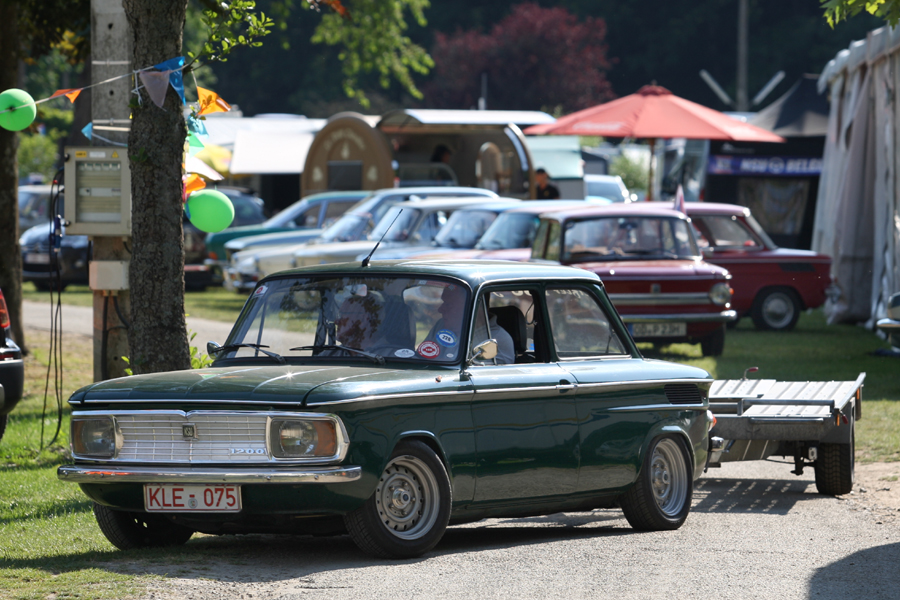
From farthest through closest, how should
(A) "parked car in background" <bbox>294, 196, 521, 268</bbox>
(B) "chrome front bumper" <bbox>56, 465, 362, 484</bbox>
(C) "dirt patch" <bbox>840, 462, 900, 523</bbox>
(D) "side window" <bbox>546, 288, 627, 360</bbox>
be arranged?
1. (A) "parked car in background" <bbox>294, 196, 521, 268</bbox>
2. (C) "dirt patch" <bbox>840, 462, 900, 523</bbox>
3. (D) "side window" <bbox>546, 288, 627, 360</bbox>
4. (B) "chrome front bumper" <bbox>56, 465, 362, 484</bbox>

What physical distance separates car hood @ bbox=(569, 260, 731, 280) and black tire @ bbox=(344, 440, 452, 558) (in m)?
8.74

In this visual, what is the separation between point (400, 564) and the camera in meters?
6.32

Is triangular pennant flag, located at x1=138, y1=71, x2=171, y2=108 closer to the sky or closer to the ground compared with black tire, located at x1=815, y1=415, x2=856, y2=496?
closer to the sky

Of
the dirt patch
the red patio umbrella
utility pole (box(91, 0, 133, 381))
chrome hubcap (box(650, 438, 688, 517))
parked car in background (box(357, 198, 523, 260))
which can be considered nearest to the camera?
chrome hubcap (box(650, 438, 688, 517))

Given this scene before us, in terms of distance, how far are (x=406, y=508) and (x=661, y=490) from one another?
2024mm

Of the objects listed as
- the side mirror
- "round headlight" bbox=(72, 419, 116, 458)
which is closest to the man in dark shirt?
the side mirror

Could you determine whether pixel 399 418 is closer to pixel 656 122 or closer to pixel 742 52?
pixel 656 122

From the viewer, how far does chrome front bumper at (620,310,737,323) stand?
50.0 ft

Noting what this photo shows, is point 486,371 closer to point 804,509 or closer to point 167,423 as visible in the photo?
point 167,423

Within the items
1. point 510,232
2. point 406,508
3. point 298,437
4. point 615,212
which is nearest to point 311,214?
point 510,232

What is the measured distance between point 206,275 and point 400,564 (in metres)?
21.6

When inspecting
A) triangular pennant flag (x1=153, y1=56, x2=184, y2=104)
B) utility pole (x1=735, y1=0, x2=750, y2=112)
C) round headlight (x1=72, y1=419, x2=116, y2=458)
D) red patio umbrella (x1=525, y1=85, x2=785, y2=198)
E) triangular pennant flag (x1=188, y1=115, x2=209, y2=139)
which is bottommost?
round headlight (x1=72, y1=419, x2=116, y2=458)

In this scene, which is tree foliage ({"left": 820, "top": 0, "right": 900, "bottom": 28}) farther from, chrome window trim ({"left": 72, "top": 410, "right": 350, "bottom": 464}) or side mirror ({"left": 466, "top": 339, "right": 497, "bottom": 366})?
chrome window trim ({"left": 72, "top": 410, "right": 350, "bottom": 464})

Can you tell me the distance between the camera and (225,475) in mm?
6082
